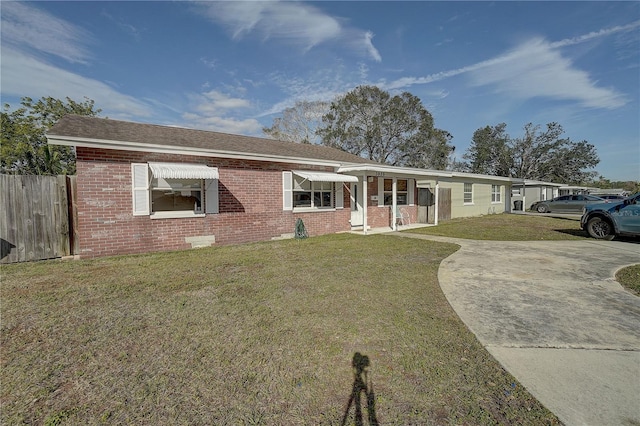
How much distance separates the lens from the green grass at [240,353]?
2.28m

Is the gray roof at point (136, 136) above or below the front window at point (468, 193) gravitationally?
above

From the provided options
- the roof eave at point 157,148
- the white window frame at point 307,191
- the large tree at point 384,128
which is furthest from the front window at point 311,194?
the large tree at point 384,128

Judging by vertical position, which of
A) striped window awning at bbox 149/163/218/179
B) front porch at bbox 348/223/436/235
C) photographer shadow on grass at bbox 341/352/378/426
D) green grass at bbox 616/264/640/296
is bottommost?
photographer shadow on grass at bbox 341/352/378/426

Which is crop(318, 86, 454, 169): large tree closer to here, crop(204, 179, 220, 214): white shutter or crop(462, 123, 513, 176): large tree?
crop(462, 123, 513, 176): large tree

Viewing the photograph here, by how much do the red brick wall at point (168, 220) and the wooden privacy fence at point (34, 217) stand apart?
0.43 m

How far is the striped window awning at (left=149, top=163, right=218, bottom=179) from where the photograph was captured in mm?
7922

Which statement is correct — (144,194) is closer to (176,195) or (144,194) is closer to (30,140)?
(176,195)

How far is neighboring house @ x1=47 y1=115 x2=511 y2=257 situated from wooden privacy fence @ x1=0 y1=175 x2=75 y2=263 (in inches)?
15.9

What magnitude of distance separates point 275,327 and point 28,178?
7.77m

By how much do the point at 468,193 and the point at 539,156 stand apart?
96.7 ft

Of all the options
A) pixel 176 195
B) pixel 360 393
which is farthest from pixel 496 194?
pixel 360 393

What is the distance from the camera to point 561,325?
3.72 meters

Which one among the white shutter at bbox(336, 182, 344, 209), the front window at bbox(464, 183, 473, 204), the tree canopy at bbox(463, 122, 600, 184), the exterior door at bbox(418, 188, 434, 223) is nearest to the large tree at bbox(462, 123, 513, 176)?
the tree canopy at bbox(463, 122, 600, 184)

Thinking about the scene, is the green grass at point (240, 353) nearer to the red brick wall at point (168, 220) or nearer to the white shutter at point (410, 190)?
the red brick wall at point (168, 220)
